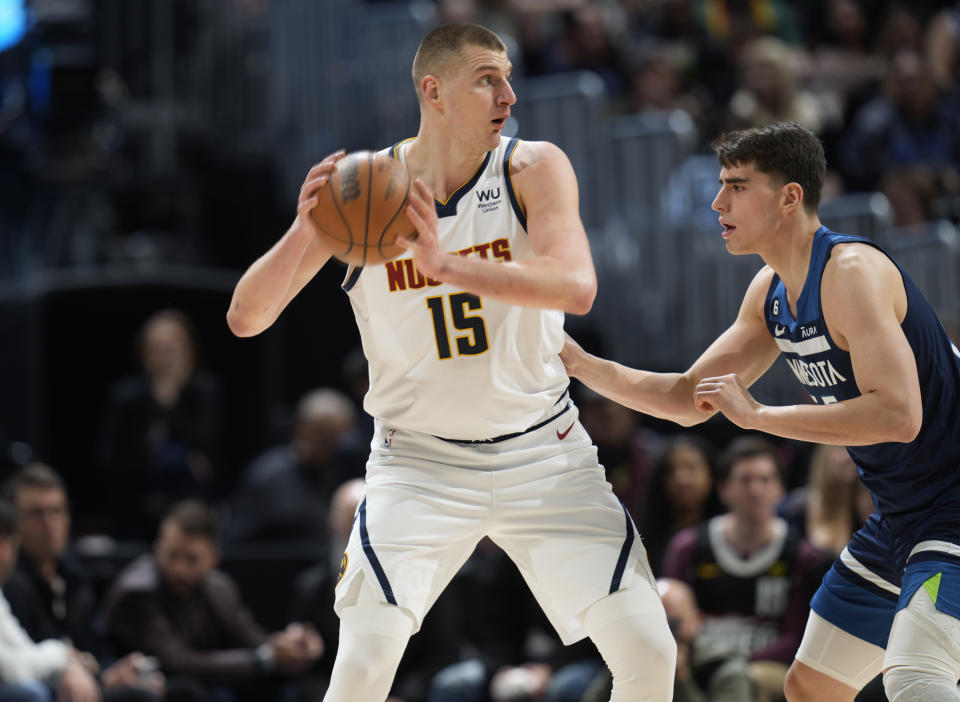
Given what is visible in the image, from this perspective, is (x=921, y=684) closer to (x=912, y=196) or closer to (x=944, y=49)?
(x=912, y=196)

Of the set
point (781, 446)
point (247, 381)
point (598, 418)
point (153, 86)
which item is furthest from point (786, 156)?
point (153, 86)

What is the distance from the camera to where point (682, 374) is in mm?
4969

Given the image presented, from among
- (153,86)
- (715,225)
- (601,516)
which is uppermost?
(153,86)

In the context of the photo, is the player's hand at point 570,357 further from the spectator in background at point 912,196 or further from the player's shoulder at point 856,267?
the spectator in background at point 912,196

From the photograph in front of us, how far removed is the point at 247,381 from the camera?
1109 cm

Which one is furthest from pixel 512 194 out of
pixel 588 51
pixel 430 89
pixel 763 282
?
pixel 588 51

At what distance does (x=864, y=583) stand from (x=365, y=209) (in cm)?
214

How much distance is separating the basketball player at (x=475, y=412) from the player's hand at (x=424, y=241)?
0.79ft

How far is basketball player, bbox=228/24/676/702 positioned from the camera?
14.5 feet

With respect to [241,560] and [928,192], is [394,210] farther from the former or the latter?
[928,192]

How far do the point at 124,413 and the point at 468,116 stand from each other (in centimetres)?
548

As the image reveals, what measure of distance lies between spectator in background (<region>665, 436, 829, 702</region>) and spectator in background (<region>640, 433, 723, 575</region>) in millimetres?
399

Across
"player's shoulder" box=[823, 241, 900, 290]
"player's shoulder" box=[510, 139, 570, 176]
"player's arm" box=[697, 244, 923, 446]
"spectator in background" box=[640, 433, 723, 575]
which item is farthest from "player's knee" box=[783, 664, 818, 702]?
"spectator in background" box=[640, 433, 723, 575]

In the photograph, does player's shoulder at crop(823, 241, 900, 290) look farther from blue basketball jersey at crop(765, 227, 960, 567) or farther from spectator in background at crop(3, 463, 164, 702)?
spectator in background at crop(3, 463, 164, 702)
